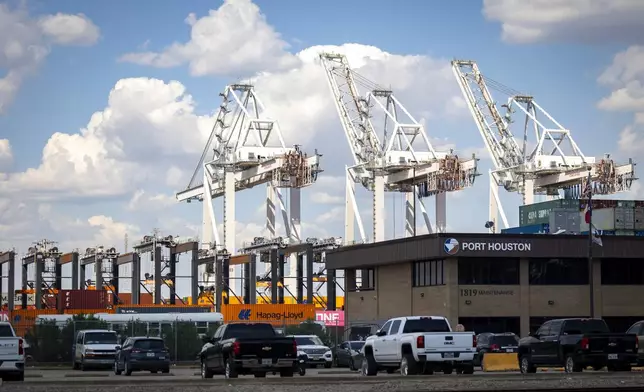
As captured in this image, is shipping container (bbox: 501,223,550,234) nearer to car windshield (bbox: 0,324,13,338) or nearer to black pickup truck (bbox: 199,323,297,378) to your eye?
black pickup truck (bbox: 199,323,297,378)

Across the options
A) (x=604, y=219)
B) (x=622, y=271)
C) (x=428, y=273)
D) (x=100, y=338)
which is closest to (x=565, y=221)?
(x=604, y=219)

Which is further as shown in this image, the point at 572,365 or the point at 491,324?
the point at 491,324

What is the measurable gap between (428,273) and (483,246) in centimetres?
392

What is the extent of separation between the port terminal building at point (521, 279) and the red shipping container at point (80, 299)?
55.9 m

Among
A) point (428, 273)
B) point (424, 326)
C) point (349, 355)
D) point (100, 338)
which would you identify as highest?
point (428, 273)

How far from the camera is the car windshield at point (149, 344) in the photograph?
44.4 meters

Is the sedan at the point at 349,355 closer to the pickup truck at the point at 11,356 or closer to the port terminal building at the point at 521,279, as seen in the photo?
the port terminal building at the point at 521,279

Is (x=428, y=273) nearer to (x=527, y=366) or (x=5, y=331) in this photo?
(x=527, y=366)

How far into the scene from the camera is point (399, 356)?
3550cm

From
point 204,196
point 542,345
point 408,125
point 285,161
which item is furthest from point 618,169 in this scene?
point 542,345

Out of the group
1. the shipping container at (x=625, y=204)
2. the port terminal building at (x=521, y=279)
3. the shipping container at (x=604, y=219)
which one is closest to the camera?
the port terminal building at (x=521, y=279)

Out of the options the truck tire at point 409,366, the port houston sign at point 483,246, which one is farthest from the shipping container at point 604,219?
Result: the truck tire at point 409,366

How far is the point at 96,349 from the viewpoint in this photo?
50.2 metres

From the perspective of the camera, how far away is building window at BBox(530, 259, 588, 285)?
195 feet
